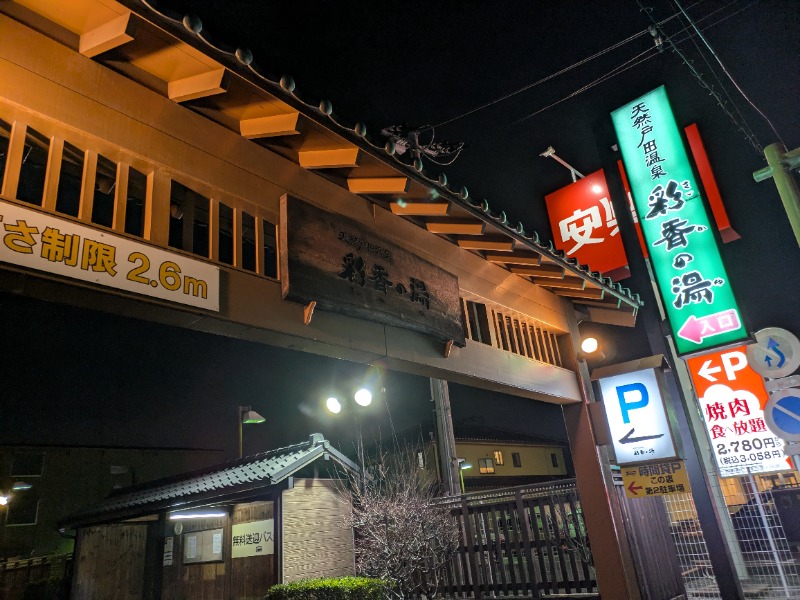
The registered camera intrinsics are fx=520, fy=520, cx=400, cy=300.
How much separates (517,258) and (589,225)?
18.2 ft

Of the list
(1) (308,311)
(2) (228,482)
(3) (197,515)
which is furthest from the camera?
(3) (197,515)

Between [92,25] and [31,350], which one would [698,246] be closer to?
[92,25]

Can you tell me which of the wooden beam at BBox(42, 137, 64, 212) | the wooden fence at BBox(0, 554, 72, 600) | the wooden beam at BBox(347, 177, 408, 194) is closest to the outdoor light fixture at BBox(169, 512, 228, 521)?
the wooden fence at BBox(0, 554, 72, 600)

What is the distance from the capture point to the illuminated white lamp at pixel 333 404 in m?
14.0

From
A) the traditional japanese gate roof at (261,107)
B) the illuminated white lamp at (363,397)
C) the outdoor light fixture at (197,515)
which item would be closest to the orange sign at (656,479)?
the traditional japanese gate roof at (261,107)

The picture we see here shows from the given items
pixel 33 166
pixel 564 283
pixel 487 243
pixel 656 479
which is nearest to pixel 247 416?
→ pixel 564 283

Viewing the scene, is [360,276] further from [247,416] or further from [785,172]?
[247,416]

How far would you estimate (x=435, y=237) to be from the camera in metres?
7.50

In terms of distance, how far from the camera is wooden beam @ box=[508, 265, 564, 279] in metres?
8.55

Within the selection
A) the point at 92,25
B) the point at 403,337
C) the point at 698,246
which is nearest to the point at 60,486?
the point at 403,337

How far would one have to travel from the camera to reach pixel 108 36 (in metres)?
3.97

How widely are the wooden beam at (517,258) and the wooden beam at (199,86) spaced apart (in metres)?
4.93

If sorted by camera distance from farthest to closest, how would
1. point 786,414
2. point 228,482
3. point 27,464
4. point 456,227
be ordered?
point 27,464 < point 228,482 < point 456,227 < point 786,414

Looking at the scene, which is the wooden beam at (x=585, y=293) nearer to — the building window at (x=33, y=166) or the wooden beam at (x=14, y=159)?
the building window at (x=33, y=166)
